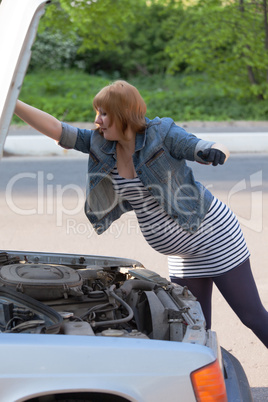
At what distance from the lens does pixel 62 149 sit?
1110cm

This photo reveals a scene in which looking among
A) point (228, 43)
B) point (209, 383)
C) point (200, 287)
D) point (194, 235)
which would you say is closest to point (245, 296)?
point (200, 287)

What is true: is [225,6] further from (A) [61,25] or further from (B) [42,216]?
(B) [42,216]

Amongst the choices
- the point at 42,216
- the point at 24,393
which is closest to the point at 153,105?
the point at 42,216

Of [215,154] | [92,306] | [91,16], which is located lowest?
[92,306]

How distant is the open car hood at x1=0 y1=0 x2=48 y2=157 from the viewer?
7.32 feet

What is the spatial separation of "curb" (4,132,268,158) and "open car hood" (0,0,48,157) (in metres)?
8.55

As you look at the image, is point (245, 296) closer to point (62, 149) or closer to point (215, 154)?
point (215, 154)

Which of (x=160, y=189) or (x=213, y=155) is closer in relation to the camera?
(x=213, y=155)

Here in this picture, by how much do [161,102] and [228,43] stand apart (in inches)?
81.8

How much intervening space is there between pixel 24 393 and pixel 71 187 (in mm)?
Result: 6492

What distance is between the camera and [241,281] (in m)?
3.36

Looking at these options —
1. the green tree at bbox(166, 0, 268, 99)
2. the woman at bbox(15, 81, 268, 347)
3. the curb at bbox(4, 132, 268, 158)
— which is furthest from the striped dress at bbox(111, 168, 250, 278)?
the green tree at bbox(166, 0, 268, 99)

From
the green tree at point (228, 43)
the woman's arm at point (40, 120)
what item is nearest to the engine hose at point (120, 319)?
the woman's arm at point (40, 120)

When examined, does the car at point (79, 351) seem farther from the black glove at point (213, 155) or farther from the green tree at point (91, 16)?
the green tree at point (91, 16)
